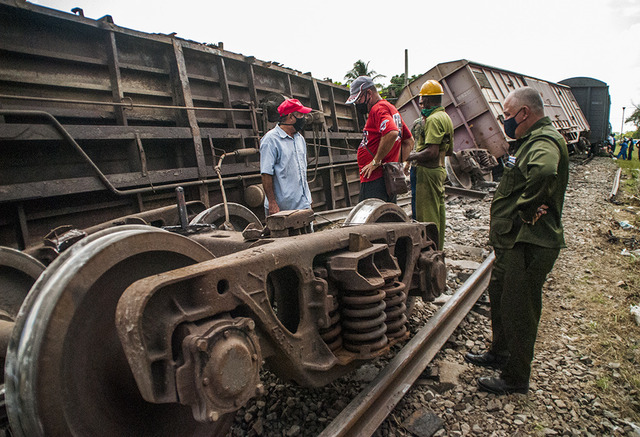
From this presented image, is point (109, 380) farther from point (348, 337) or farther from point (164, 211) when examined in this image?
point (164, 211)

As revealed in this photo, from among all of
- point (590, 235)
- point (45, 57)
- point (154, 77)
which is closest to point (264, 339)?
point (45, 57)

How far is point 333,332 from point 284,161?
215 centimetres

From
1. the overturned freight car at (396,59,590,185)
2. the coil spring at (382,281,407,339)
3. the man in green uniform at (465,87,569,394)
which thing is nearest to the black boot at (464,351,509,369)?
the man in green uniform at (465,87,569,394)

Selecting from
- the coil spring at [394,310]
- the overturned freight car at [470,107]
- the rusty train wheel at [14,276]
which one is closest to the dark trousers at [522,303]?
the coil spring at [394,310]

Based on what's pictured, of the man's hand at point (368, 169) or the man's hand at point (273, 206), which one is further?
the man's hand at point (368, 169)

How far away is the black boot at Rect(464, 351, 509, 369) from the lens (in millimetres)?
2959

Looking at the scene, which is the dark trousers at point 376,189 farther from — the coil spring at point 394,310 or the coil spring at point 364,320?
the coil spring at point 364,320

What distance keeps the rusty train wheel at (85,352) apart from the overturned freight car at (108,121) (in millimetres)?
2401

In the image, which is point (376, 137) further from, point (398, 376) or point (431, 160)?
point (398, 376)

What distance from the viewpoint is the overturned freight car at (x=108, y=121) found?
351 cm

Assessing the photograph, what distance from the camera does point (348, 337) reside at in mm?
2176

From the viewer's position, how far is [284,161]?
3.86m

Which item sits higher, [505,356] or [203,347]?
[203,347]

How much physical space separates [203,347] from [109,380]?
0.51 metres
